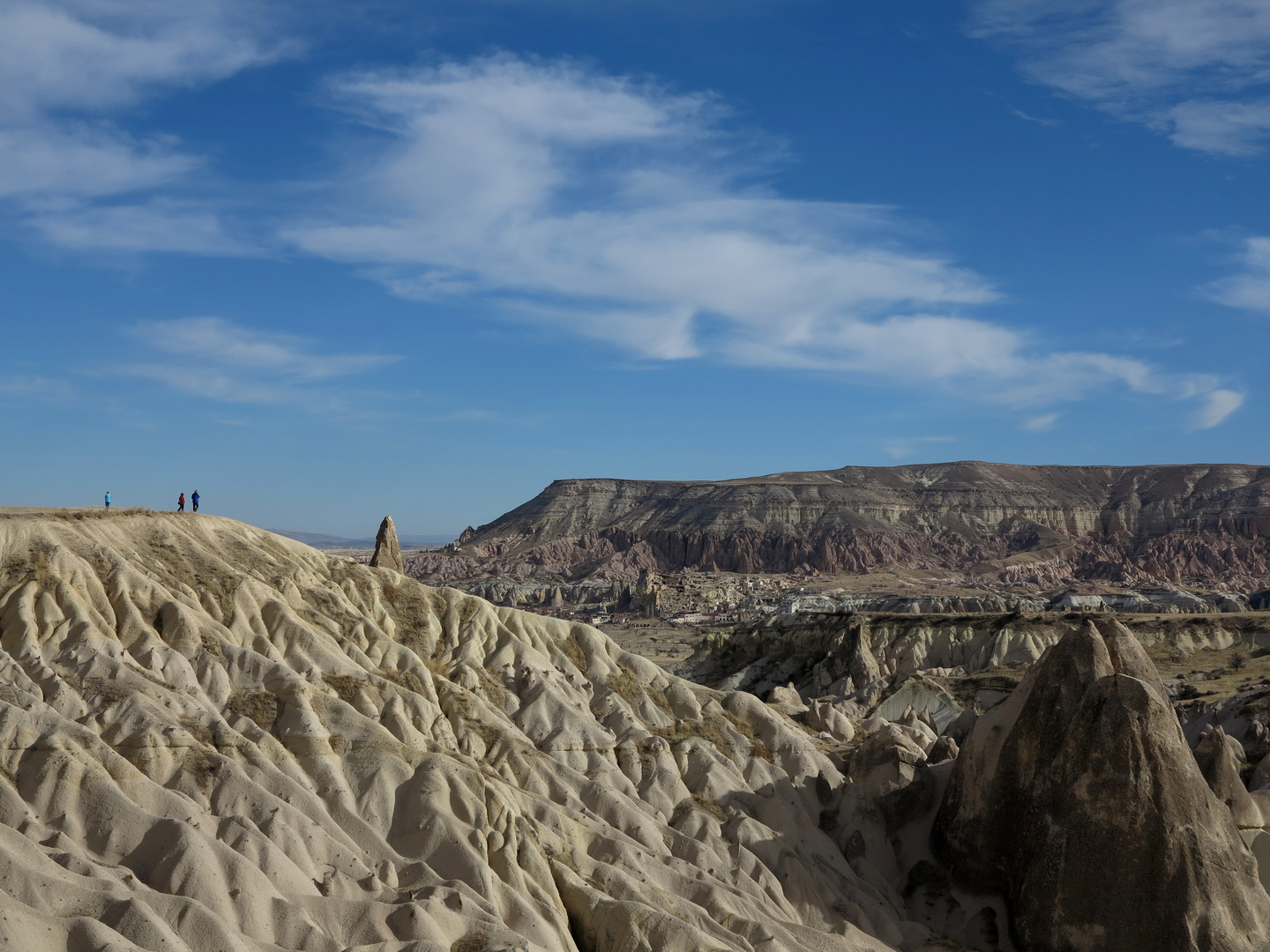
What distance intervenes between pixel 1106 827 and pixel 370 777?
1005 inches

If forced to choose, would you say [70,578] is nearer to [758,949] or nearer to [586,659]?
[586,659]

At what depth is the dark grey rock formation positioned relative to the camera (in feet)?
222

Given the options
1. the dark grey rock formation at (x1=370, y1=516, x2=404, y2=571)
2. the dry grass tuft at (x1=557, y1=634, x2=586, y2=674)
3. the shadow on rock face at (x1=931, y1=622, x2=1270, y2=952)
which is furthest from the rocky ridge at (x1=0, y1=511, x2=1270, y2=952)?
the dark grey rock formation at (x1=370, y1=516, x2=404, y2=571)

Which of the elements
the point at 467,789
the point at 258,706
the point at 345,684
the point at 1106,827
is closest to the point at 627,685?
the point at 345,684

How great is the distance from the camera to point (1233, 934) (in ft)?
117

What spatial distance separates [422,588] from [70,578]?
17512 mm

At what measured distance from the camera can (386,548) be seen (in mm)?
68562

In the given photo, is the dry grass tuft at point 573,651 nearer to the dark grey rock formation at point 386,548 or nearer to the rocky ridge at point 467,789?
the rocky ridge at point 467,789

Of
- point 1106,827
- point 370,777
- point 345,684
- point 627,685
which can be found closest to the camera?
point 1106,827

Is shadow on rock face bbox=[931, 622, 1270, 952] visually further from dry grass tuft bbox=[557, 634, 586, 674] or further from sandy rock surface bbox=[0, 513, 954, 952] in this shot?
dry grass tuft bbox=[557, 634, 586, 674]

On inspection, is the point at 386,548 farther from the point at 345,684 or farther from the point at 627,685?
the point at 345,684

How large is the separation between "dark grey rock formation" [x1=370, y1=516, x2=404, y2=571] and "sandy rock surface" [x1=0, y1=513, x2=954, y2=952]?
426 inches

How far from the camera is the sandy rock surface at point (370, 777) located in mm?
32250

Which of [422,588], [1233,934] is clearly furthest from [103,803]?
[1233,934]
